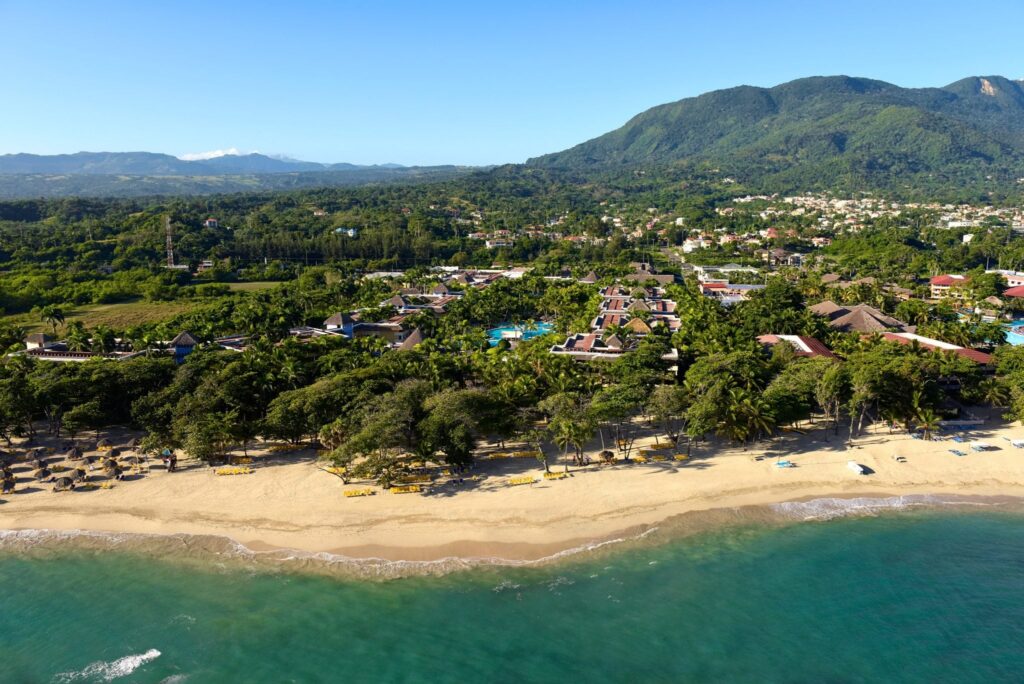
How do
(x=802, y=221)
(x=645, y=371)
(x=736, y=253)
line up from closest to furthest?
1. (x=645, y=371)
2. (x=736, y=253)
3. (x=802, y=221)

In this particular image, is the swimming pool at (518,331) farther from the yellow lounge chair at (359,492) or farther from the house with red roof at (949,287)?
the house with red roof at (949,287)

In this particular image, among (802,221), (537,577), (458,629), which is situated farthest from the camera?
(802,221)

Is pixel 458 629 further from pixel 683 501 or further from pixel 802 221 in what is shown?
pixel 802 221

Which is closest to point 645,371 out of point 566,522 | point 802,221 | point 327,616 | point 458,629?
point 566,522

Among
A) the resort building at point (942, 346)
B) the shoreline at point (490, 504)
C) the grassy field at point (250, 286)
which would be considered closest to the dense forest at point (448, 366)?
the resort building at point (942, 346)

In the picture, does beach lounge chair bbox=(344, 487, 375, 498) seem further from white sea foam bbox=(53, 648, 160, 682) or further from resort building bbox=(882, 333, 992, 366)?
resort building bbox=(882, 333, 992, 366)

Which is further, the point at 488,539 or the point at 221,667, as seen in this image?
the point at 488,539

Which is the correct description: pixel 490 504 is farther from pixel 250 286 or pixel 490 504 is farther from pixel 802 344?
pixel 250 286
